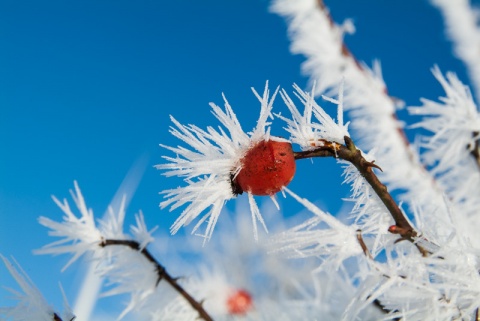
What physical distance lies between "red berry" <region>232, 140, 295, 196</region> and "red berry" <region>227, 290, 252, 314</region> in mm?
1299

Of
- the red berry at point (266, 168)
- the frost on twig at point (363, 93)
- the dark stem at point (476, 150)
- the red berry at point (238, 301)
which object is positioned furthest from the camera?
the red berry at point (238, 301)

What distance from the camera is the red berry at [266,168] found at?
0.51 metres

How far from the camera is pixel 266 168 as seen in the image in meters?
0.51

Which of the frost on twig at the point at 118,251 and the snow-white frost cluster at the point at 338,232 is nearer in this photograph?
the snow-white frost cluster at the point at 338,232

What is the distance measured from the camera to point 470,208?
101cm

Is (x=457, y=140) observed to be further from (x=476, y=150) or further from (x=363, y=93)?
(x=363, y=93)

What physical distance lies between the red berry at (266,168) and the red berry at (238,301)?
130 centimetres

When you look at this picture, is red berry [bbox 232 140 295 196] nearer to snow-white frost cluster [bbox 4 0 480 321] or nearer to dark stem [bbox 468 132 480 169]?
snow-white frost cluster [bbox 4 0 480 321]

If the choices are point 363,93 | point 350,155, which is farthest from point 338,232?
point 363,93

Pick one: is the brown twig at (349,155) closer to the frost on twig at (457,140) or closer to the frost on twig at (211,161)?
the frost on twig at (211,161)

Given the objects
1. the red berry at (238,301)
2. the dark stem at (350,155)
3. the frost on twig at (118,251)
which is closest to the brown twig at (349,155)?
the dark stem at (350,155)

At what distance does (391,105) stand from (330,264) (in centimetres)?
105

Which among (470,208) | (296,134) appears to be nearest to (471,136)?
(470,208)

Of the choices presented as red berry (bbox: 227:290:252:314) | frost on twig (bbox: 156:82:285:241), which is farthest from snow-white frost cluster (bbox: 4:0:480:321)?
red berry (bbox: 227:290:252:314)
